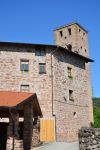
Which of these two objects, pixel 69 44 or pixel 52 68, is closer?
pixel 52 68

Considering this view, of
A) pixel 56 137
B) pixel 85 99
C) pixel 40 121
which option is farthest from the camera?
pixel 85 99

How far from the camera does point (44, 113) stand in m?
29.0

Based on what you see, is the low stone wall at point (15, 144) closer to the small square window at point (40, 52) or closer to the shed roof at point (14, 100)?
the shed roof at point (14, 100)

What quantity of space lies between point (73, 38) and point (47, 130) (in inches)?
937

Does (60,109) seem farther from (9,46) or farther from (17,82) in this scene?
(9,46)

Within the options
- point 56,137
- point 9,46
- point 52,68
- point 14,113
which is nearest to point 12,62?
point 9,46

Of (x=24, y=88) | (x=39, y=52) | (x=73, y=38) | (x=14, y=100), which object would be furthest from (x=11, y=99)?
(x=73, y=38)

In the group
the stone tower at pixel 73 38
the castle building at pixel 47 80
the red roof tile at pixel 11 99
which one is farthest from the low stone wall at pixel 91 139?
the stone tower at pixel 73 38

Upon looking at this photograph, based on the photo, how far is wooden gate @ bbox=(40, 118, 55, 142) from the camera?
2523 centimetres

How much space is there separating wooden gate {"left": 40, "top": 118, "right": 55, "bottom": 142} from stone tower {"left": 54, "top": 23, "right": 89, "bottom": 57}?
2031 cm

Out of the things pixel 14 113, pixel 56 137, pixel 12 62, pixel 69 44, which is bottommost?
pixel 56 137

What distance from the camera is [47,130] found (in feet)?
87.2

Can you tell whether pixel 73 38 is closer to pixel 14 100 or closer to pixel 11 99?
pixel 11 99

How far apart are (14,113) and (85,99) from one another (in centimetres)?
1803
